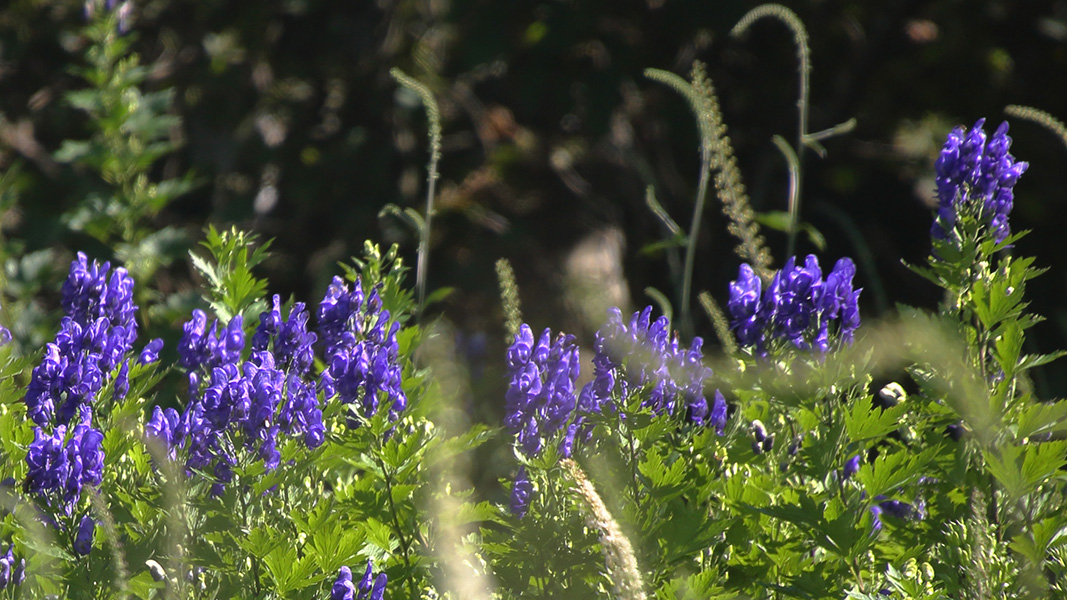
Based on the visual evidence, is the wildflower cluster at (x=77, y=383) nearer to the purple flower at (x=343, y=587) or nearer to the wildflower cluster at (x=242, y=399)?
the wildflower cluster at (x=242, y=399)

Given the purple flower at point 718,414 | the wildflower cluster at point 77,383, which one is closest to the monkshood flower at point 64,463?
the wildflower cluster at point 77,383

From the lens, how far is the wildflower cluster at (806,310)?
1726 millimetres

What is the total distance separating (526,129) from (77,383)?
3.85 m

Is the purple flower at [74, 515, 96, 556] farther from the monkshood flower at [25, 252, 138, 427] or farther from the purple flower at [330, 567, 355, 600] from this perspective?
the purple flower at [330, 567, 355, 600]

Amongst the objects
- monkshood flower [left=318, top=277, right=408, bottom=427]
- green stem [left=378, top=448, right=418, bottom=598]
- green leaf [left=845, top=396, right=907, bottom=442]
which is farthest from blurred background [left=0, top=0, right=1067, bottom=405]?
green leaf [left=845, top=396, right=907, bottom=442]

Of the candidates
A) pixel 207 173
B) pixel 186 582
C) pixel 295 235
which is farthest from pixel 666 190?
pixel 186 582

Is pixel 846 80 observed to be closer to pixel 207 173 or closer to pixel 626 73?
pixel 626 73

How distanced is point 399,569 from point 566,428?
380mm

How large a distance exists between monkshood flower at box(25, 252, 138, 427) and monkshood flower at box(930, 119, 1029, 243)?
1477mm

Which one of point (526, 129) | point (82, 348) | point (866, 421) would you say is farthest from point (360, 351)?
point (526, 129)

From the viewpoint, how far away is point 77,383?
70.5 inches

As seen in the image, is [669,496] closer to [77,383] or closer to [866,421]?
[866,421]

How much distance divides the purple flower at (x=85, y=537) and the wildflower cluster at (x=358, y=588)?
43 cm

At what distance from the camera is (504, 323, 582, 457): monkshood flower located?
1.79 m
